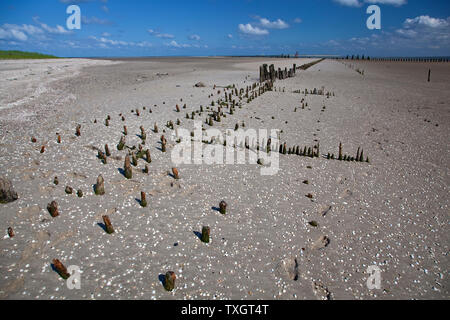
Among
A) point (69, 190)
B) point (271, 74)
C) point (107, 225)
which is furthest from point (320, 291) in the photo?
point (271, 74)

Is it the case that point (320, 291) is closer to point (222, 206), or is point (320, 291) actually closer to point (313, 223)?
point (313, 223)

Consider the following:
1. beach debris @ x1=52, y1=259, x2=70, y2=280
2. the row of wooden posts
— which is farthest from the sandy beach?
the row of wooden posts

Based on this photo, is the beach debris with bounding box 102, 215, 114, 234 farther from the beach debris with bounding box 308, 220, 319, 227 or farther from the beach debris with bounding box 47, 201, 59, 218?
the beach debris with bounding box 308, 220, 319, 227

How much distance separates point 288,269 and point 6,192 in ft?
19.8

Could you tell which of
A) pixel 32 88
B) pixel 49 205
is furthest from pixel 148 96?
pixel 49 205

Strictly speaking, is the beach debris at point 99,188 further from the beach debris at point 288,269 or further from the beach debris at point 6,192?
the beach debris at point 288,269

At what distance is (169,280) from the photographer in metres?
3.89

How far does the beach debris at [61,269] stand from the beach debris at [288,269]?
3436 mm

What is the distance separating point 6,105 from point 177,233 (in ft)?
48.8

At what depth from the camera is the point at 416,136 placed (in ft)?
36.3

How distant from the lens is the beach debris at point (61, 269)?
3.85 meters

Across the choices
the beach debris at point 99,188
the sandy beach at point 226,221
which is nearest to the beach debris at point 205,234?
the sandy beach at point 226,221
